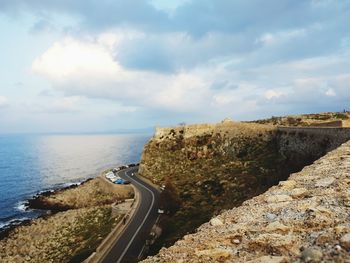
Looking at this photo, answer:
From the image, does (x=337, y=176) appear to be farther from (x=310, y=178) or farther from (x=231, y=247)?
(x=231, y=247)

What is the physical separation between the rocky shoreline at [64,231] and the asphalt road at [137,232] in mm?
3151

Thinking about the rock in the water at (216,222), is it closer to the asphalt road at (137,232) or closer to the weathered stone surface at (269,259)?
the weathered stone surface at (269,259)

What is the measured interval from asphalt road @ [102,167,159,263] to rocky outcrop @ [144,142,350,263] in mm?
26788

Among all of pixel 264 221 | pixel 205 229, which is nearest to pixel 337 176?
pixel 264 221

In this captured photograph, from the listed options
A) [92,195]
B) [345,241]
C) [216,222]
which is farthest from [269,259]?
[92,195]

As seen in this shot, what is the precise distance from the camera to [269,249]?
640 cm

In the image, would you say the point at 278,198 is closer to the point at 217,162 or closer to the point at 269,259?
the point at 269,259

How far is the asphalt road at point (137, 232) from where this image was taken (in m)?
35.9

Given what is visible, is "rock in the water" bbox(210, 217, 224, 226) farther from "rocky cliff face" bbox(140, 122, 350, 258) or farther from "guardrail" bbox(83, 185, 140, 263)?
"guardrail" bbox(83, 185, 140, 263)

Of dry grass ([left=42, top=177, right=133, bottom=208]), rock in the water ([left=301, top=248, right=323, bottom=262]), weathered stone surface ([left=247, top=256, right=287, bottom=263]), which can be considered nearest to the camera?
rock in the water ([left=301, top=248, right=323, bottom=262])

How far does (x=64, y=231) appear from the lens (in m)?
53.7

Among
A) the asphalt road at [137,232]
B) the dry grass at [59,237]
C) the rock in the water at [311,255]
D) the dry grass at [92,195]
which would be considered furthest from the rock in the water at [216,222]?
the dry grass at [92,195]

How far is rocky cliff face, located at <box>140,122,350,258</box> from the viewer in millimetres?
44125

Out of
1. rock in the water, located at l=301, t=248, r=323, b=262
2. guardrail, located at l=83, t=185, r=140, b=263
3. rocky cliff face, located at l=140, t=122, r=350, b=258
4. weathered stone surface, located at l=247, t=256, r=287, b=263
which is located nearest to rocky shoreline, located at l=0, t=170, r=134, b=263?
guardrail, located at l=83, t=185, r=140, b=263
